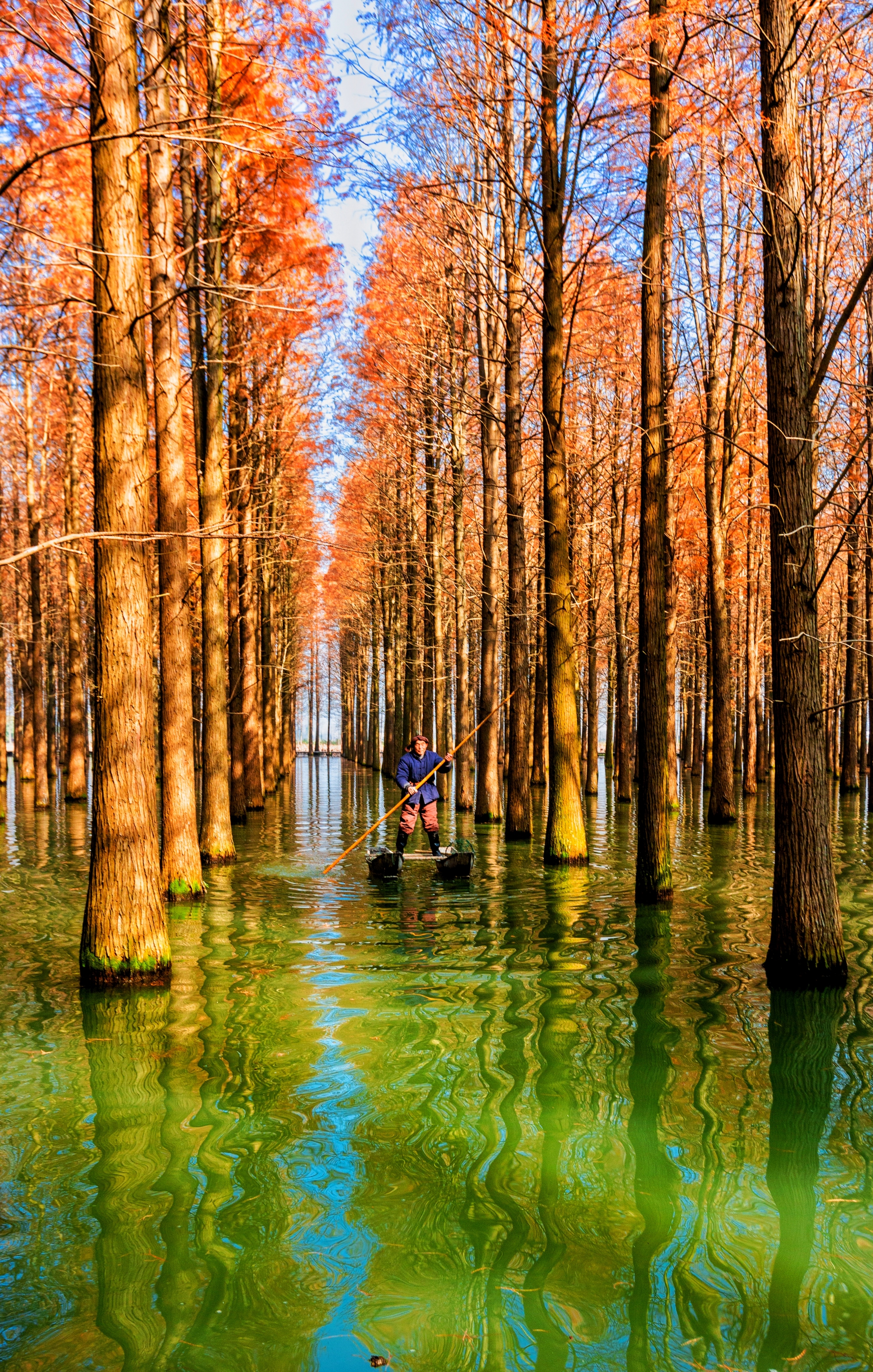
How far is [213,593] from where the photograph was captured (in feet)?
45.3

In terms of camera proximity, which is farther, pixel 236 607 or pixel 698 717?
pixel 698 717

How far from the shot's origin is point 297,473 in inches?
1132

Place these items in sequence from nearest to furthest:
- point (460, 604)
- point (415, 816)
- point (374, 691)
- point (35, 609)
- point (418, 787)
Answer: point (418, 787) < point (415, 816) < point (460, 604) < point (35, 609) < point (374, 691)

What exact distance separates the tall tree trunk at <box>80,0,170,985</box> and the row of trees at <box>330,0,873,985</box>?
4447 millimetres

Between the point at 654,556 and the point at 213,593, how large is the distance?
20.6 ft

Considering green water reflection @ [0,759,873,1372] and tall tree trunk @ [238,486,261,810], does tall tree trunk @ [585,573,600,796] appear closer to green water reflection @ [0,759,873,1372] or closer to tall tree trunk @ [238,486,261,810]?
tall tree trunk @ [238,486,261,810]

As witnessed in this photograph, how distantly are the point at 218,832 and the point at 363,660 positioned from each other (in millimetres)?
30834

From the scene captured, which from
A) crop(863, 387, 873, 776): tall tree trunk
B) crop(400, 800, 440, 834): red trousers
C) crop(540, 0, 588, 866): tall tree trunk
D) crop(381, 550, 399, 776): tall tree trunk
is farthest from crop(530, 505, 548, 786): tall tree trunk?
crop(400, 800, 440, 834): red trousers

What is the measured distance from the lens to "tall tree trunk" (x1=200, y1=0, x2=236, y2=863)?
13336mm

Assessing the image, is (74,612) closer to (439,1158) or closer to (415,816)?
(415,816)

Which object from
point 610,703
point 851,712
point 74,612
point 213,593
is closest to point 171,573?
point 213,593

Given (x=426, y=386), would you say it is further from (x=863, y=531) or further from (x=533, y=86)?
A: (x=863, y=531)

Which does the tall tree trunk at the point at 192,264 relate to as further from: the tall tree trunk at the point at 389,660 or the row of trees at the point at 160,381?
the tall tree trunk at the point at 389,660

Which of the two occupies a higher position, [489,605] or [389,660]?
[489,605]
